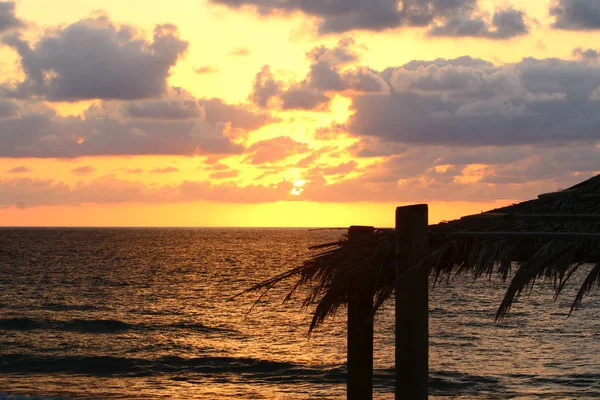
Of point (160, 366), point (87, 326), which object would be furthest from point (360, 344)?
point (87, 326)

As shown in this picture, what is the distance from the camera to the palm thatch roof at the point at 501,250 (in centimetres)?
596

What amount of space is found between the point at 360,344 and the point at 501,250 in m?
2.31

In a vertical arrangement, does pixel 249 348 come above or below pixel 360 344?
below

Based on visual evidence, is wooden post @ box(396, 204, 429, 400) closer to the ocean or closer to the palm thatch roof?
the palm thatch roof

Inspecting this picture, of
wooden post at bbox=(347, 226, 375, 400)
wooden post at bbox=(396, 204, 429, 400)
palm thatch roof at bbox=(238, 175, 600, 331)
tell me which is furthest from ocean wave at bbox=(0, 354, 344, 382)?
wooden post at bbox=(396, 204, 429, 400)

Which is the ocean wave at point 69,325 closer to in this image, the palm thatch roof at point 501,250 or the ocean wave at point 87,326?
the ocean wave at point 87,326

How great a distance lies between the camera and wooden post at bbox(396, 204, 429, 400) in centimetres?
611

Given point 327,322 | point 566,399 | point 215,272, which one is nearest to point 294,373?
point 566,399

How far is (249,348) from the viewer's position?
26734 mm

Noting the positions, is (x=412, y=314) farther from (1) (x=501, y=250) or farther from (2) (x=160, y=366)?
(2) (x=160, y=366)

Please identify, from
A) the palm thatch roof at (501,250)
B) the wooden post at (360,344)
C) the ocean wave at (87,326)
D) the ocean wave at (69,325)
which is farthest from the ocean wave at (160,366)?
the palm thatch roof at (501,250)

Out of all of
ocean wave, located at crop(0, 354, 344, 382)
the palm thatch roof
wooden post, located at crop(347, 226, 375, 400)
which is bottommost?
ocean wave, located at crop(0, 354, 344, 382)

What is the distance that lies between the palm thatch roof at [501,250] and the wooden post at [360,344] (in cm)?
13

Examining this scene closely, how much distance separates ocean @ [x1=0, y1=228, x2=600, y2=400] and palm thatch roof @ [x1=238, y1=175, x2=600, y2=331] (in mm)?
8203
